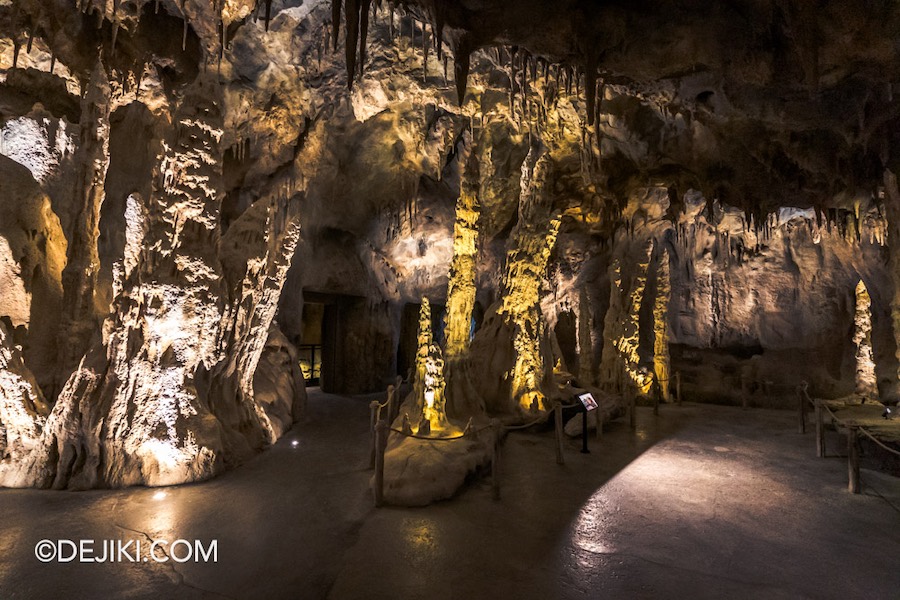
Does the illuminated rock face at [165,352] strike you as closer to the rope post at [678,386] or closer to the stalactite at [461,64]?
the stalactite at [461,64]

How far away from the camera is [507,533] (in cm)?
496

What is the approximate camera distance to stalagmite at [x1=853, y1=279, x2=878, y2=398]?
14.1 metres

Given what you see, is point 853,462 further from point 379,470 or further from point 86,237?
point 86,237

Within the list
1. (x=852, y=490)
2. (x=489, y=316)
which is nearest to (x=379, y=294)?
(x=489, y=316)

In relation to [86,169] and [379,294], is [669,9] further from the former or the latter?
[379,294]

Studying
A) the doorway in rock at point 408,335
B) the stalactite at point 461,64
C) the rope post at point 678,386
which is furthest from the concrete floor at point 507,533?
the doorway in rock at point 408,335

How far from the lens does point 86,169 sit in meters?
9.04

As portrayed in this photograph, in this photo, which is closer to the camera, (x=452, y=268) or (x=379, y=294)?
(x=452, y=268)

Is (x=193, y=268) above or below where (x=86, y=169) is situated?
below

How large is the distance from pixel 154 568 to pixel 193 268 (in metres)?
4.14

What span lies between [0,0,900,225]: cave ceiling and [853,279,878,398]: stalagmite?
4.29 m

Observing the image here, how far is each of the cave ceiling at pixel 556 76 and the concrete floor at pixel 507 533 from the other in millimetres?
5488

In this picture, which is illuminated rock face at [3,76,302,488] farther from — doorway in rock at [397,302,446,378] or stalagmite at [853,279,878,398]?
stalagmite at [853,279,878,398]

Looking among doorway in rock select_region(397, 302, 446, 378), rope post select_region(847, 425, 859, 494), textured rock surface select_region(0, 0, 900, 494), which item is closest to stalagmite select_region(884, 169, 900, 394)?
textured rock surface select_region(0, 0, 900, 494)
